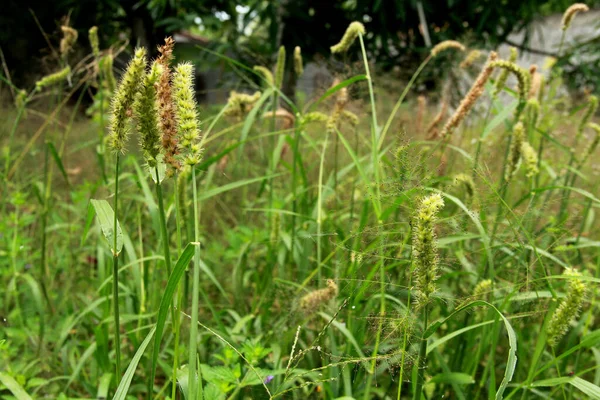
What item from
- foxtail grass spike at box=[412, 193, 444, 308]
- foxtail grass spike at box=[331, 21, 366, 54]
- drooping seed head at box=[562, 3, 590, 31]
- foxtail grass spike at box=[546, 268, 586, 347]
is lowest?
foxtail grass spike at box=[546, 268, 586, 347]

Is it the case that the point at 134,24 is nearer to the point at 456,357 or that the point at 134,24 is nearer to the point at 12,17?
the point at 12,17

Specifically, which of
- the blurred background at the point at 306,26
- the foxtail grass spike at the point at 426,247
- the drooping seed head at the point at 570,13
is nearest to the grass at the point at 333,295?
the foxtail grass spike at the point at 426,247

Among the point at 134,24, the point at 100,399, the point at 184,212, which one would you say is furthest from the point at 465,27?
the point at 100,399

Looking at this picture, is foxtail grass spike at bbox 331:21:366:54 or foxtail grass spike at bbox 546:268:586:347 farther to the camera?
foxtail grass spike at bbox 331:21:366:54

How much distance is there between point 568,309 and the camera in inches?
43.3

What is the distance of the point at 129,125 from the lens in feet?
2.91

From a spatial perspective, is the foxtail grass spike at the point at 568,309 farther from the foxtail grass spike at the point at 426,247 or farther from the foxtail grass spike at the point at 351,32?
the foxtail grass spike at the point at 351,32

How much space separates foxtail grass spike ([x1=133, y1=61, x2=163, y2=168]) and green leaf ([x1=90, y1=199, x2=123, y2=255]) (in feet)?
0.48

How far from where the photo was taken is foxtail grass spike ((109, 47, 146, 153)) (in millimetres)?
798

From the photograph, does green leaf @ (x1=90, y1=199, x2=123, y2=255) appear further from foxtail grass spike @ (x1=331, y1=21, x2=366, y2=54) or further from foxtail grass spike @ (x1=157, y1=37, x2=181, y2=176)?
foxtail grass spike @ (x1=331, y1=21, x2=366, y2=54)

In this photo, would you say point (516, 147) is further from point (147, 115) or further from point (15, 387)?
point (15, 387)

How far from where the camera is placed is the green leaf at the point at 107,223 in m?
0.92

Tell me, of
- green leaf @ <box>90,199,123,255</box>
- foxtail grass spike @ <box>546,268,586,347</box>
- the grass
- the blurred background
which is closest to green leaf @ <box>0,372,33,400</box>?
the grass

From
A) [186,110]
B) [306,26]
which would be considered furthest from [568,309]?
[306,26]
